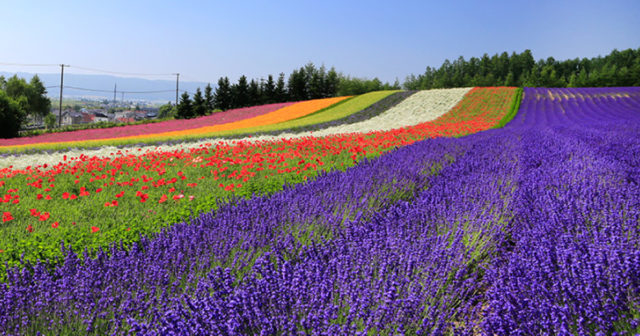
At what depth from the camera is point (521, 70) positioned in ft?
275

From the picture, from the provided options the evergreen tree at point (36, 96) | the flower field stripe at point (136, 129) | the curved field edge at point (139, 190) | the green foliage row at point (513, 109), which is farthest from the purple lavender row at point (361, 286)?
the evergreen tree at point (36, 96)

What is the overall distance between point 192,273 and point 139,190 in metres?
3.37

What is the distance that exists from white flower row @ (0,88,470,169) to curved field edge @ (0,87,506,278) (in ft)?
7.93

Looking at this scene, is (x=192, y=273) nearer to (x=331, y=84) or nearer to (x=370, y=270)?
(x=370, y=270)

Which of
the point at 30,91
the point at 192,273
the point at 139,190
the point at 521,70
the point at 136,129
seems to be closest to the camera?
the point at 192,273

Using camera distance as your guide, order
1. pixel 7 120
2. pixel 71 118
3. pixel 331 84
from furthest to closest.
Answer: pixel 71 118 < pixel 331 84 < pixel 7 120

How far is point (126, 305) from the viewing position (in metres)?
2.03

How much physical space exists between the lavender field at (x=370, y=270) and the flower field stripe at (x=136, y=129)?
19.6 m

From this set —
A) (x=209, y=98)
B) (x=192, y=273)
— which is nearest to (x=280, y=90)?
(x=209, y=98)

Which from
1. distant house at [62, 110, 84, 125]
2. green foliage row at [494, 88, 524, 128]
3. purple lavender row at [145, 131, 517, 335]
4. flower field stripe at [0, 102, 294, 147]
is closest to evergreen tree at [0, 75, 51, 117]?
flower field stripe at [0, 102, 294, 147]

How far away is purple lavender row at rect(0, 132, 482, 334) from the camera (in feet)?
6.33

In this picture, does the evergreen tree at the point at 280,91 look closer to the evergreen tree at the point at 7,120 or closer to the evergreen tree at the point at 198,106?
the evergreen tree at the point at 198,106

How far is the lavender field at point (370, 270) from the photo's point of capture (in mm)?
1842

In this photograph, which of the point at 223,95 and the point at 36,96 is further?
the point at 36,96
